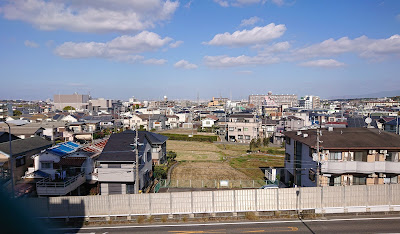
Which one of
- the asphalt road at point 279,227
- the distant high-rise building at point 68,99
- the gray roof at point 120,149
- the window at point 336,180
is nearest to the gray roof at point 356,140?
the window at point 336,180

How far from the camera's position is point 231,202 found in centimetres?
1336

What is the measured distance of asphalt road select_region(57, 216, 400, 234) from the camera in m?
11.9

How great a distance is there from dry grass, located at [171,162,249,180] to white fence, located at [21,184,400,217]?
9.52m

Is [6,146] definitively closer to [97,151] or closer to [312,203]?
[97,151]

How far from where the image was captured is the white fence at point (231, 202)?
13.0 meters

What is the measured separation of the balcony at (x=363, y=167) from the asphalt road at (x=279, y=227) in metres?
3.57

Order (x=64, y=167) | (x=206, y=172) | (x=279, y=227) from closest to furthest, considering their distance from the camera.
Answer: (x=279, y=227)
(x=64, y=167)
(x=206, y=172)

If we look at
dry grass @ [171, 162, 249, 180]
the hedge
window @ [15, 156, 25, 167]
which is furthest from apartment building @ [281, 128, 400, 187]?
the hedge

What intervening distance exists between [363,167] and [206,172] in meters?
13.1

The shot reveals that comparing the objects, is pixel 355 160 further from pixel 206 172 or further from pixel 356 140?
pixel 206 172

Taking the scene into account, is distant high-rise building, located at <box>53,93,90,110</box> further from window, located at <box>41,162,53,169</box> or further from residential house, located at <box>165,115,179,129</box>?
window, located at <box>41,162,53,169</box>

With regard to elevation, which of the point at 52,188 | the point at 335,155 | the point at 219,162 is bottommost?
the point at 219,162

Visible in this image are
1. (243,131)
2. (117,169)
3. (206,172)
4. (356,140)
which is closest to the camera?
(356,140)

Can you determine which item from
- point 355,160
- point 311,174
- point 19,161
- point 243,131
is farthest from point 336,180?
point 243,131
